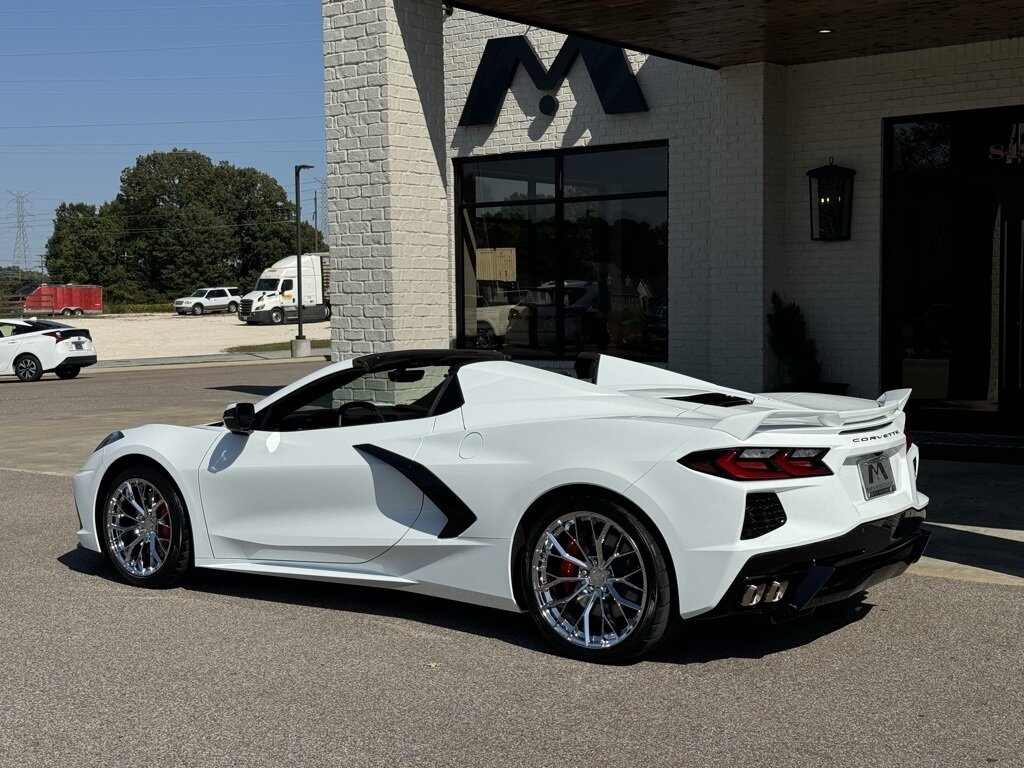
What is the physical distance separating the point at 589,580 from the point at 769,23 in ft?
26.5

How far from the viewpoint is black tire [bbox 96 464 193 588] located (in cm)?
688

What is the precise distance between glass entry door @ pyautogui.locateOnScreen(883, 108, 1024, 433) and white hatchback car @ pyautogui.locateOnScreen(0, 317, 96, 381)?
20092 mm

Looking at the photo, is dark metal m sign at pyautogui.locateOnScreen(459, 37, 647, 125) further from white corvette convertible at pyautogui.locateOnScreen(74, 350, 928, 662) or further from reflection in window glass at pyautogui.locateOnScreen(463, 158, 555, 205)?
white corvette convertible at pyautogui.locateOnScreen(74, 350, 928, 662)

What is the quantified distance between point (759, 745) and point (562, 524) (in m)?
1.44

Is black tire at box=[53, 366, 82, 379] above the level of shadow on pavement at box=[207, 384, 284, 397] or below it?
below

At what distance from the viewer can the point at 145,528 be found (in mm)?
7027

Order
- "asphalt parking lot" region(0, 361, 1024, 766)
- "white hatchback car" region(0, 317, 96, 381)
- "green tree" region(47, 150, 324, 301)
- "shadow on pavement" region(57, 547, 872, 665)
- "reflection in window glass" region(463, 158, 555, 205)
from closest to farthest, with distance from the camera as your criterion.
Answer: "asphalt parking lot" region(0, 361, 1024, 766), "shadow on pavement" region(57, 547, 872, 665), "reflection in window glass" region(463, 158, 555, 205), "white hatchback car" region(0, 317, 96, 381), "green tree" region(47, 150, 324, 301)

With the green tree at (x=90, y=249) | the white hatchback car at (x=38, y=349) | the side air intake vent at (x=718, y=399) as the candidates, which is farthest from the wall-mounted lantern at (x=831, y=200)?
the green tree at (x=90, y=249)

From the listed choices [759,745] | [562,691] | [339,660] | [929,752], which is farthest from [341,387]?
[929,752]

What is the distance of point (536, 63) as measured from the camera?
53.1 feet

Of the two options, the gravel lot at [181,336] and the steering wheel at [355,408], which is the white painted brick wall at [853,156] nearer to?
the steering wheel at [355,408]

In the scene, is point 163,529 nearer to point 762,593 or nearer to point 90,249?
point 762,593

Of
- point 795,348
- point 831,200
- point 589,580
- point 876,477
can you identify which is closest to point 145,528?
point 589,580

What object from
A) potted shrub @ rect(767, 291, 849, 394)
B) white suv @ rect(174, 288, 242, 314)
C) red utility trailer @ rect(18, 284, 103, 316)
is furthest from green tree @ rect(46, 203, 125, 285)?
potted shrub @ rect(767, 291, 849, 394)
